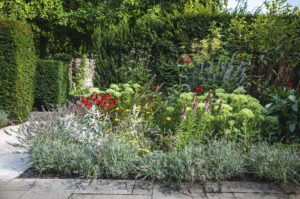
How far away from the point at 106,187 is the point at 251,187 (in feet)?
4.38

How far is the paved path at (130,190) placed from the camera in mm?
2809

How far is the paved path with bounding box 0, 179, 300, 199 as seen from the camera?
9.21ft

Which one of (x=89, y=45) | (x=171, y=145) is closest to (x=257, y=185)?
(x=171, y=145)

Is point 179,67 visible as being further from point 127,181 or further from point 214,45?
point 127,181

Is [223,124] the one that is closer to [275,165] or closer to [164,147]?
[164,147]

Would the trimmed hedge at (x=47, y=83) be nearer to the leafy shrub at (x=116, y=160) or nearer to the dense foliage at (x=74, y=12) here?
the dense foliage at (x=74, y=12)

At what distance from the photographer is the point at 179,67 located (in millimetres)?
7027

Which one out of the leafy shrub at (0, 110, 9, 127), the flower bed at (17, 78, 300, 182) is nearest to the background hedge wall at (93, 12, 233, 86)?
the leafy shrub at (0, 110, 9, 127)

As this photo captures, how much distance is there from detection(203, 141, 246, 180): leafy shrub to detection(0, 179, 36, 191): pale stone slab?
5.43ft

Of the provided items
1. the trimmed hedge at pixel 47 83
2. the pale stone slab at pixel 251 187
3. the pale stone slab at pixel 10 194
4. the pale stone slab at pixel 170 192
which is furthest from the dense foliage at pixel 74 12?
the pale stone slab at pixel 10 194

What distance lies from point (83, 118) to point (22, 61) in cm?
369

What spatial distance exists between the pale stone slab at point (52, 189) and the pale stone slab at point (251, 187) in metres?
1.43

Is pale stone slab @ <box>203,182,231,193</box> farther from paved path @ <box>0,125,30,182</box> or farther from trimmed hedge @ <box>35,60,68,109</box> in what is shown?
trimmed hedge @ <box>35,60,68,109</box>

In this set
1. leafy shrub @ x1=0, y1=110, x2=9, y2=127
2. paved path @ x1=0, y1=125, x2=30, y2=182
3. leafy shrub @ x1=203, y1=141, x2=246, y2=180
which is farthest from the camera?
leafy shrub @ x1=0, y1=110, x2=9, y2=127
